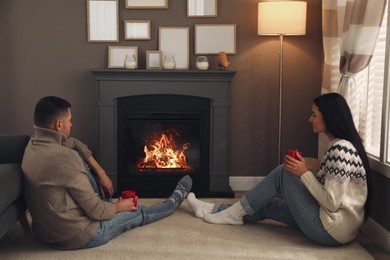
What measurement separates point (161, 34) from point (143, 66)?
0.33 m

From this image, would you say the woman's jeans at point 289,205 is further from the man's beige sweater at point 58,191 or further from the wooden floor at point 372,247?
the man's beige sweater at point 58,191

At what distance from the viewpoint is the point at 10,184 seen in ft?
9.12

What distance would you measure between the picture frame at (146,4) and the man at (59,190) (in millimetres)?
1888

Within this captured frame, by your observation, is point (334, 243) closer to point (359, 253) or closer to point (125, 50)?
point (359, 253)

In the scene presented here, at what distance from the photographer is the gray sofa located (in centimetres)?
274

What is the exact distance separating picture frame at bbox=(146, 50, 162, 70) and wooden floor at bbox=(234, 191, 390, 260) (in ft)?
7.26

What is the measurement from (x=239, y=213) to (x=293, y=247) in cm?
50

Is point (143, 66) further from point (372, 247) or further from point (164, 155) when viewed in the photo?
point (372, 247)

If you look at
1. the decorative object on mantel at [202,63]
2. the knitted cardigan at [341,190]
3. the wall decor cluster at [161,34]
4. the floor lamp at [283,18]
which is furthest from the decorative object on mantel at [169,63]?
the knitted cardigan at [341,190]

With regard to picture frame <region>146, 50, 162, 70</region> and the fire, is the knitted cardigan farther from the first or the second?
picture frame <region>146, 50, 162, 70</region>

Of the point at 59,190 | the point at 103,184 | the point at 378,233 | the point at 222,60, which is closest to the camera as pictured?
the point at 59,190

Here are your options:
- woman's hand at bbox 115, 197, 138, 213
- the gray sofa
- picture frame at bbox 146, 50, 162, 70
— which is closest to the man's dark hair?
the gray sofa

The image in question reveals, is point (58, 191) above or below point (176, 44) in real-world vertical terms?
below

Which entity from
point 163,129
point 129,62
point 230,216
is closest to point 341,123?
point 230,216
